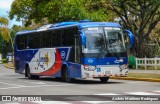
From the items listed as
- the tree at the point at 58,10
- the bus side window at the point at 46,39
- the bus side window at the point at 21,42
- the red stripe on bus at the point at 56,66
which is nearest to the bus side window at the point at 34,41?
the bus side window at the point at 46,39

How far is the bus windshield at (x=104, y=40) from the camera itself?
22.2m

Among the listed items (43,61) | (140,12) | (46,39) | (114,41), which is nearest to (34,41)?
(43,61)

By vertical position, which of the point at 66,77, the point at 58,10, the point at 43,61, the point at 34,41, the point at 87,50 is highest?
the point at 58,10

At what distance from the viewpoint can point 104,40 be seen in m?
22.4

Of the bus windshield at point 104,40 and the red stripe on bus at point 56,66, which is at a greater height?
the bus windshield at point 104,40

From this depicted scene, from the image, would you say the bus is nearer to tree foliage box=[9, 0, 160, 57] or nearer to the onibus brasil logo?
the onibus brasil logo

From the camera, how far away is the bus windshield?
72.8 feet

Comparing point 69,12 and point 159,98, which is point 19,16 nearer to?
point 69,12

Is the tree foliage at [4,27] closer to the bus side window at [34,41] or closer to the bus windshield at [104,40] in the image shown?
the bus side window at [34,41]

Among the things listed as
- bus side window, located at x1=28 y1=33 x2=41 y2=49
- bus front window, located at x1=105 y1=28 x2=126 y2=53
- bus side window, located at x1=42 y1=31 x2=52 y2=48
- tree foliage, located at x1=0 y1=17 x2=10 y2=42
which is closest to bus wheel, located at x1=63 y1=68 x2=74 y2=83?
bus side window, located at x1=42 y1=31 x2=52 y2=48

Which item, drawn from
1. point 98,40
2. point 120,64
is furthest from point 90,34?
point 120,64

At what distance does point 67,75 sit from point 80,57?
2153mm

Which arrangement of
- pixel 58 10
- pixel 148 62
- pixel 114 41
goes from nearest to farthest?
pixel 114 41, pixel 148 62, pixel 58 10

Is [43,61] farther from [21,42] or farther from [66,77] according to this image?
[21,42]
